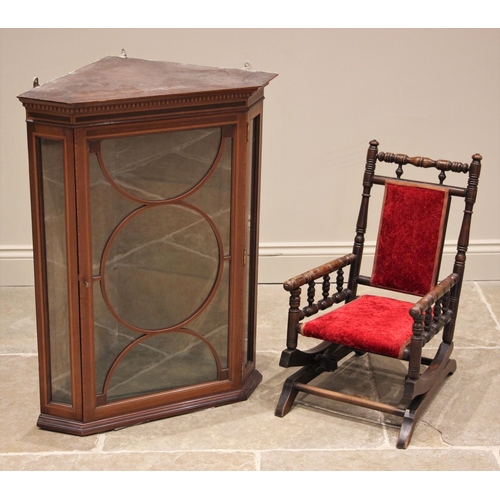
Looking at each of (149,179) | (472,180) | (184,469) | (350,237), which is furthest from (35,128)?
(350,237)

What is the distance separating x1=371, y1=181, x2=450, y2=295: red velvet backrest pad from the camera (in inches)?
163

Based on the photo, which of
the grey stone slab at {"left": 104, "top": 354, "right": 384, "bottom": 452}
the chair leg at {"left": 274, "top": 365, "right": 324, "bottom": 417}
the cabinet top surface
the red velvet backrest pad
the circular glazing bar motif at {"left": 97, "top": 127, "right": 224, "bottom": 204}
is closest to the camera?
the cabinet top surface

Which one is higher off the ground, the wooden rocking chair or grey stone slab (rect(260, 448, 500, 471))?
the wooden rocking chair

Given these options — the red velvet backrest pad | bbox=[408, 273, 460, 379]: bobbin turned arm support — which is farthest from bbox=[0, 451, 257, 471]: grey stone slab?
the red velvet backrest pad

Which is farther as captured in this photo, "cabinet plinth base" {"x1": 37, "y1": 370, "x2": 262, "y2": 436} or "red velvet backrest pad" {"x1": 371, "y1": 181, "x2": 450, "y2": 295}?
"red velvet backrest pad" {"x1": 371, "y1": 181, "x2": 450, "y2": 295}

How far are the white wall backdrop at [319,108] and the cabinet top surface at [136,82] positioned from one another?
4.32 feet

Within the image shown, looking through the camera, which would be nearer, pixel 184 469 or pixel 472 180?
pixel 184 469

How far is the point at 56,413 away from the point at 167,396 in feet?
1.64

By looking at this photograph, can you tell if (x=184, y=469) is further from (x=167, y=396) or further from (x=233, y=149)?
(x=233, y=149)

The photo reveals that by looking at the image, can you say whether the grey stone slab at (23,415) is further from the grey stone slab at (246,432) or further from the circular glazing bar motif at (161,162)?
the circular glazing bar motif at (161,162)

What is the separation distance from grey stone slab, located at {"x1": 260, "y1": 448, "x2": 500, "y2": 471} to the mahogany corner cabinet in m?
Result: 0.55

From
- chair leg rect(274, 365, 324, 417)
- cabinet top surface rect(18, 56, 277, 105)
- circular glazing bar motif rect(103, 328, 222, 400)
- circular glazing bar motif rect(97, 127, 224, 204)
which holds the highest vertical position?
cabinet top surface rect(18, 56, 277, 105)

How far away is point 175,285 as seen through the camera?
154 inches

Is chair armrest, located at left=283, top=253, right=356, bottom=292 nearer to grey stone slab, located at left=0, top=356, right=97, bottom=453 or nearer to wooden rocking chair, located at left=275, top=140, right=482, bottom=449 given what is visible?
wooden rocking chair, located at left=275, top=140, right=482, bottom=449
